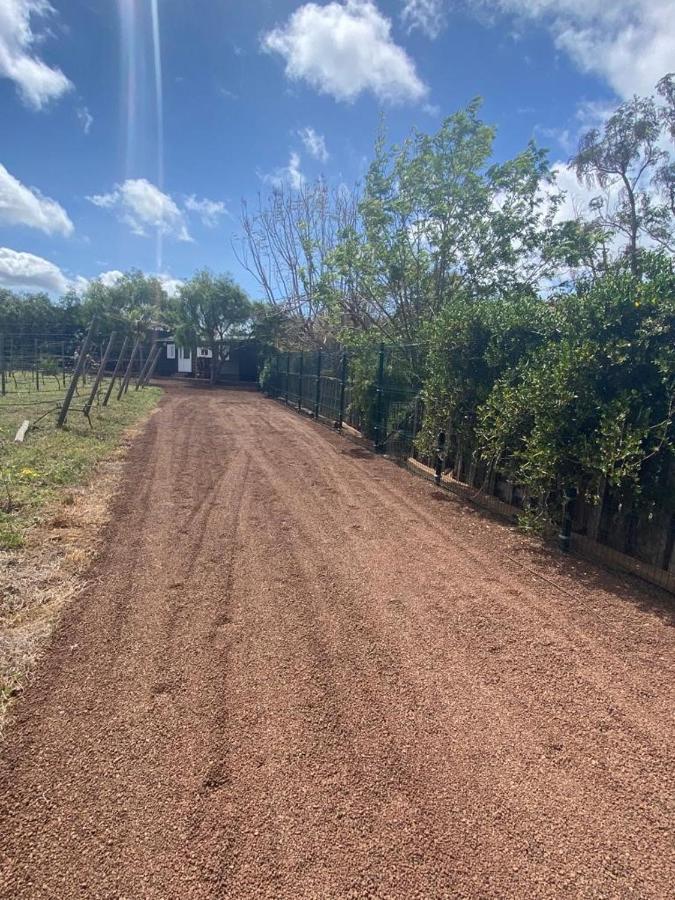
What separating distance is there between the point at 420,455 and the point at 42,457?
5.20m

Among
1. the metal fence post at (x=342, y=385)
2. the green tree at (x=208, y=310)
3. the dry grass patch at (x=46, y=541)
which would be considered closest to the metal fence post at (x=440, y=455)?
the dry grass patch at (x=46, y=541)

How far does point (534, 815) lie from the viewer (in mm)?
1643

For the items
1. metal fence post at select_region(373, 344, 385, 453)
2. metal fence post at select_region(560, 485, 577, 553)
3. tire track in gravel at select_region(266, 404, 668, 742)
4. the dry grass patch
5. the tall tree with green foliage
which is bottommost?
the dry grass patch

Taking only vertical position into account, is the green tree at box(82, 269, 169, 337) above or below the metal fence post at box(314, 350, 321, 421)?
above

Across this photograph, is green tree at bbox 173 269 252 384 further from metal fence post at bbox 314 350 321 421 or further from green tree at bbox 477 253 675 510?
green tree at bbox 477 253 675 510

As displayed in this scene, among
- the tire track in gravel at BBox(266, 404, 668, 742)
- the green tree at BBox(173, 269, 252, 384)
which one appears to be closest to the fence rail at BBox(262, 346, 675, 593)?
the tire track in gravel at BBox(266, 404, 668, 742)

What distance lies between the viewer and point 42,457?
6.17 m

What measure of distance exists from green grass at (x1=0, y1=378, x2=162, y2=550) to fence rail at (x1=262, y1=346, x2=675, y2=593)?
453 cm

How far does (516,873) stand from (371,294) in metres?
10.00

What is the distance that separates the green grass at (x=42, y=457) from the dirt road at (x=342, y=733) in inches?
44.5

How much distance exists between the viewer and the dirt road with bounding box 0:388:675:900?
1.47 metres

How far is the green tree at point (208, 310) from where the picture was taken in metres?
24.3

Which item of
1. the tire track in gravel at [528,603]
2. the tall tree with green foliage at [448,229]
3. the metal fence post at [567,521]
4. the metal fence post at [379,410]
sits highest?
Answer: the tall tree with green foliage at [448,229]

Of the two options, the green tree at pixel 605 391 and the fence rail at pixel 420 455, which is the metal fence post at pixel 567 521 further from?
the green tree at pixel 605 391
